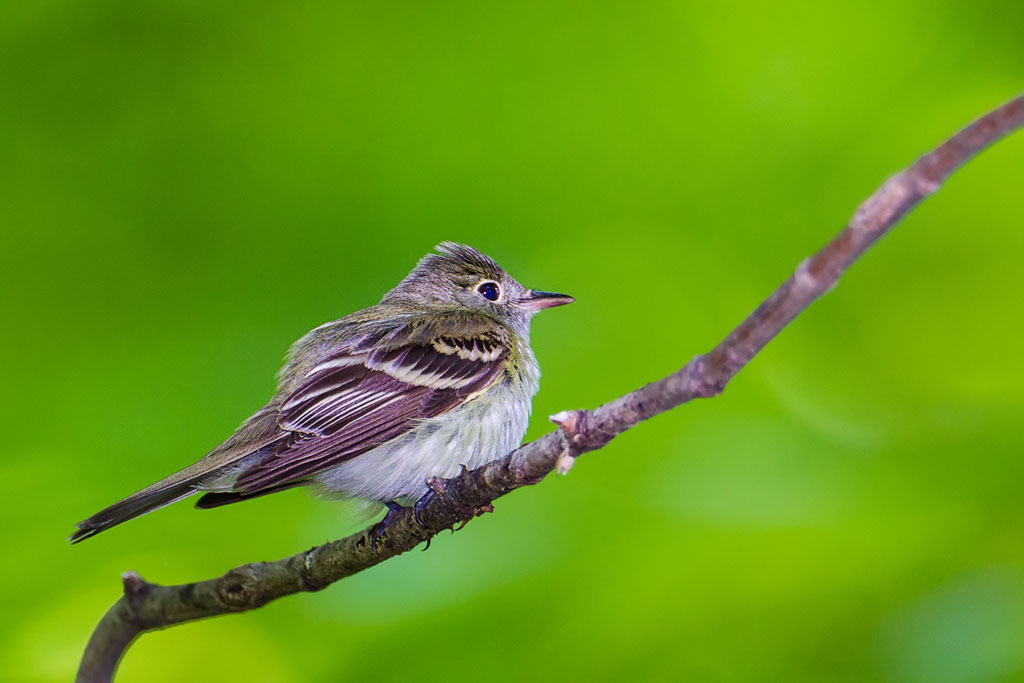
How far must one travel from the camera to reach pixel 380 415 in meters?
2.69

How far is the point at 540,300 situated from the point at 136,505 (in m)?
1.52

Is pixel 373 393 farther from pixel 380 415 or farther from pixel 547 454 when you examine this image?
pixel 547 454

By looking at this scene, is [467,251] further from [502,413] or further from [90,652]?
[90,652]

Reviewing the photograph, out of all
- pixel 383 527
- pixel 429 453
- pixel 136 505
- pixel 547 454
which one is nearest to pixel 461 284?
pixel 429 453

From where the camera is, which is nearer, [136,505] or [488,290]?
[136,505]

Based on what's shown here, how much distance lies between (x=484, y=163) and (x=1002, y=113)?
2.11m

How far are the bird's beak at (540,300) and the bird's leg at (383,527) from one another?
0.86 m

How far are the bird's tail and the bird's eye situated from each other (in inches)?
53.6

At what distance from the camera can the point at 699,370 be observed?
48.0 inches

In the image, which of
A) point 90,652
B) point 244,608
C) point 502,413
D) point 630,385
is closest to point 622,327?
point 630,385

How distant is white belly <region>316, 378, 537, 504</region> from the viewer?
267 centimetres

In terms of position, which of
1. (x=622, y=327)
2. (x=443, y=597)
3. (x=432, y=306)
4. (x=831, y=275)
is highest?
(x=432, y=306)

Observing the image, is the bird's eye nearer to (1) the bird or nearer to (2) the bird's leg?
(1) the bird

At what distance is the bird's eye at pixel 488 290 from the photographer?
347 centimetres
